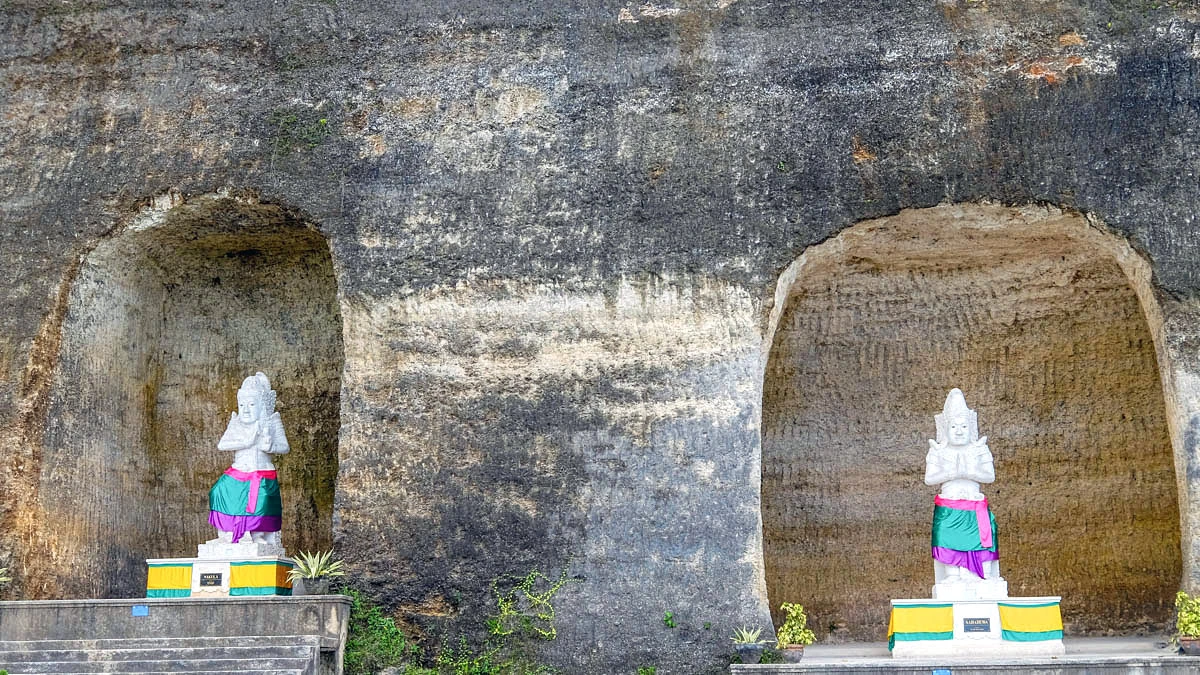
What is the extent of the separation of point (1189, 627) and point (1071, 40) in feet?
17.3

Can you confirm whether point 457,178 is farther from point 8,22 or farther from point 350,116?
point 8,22

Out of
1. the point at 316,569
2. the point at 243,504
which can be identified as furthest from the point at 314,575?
the point at 243,504

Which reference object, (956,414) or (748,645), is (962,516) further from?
(748,645)

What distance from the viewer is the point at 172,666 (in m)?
11.5

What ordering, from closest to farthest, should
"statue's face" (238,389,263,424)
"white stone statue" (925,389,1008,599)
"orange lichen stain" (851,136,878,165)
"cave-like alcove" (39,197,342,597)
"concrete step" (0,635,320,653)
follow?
"concrete step" (0,635,320,653) < "white stone statue" (925,389,1008,599) < "orange lichen stain" (851,136,878,165) < "statue's face" (238,389,263,424) < "cave-like alcove" (39,197,342,597)

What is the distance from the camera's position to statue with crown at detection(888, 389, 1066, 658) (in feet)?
38.1

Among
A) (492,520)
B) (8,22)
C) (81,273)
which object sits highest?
(8,22)

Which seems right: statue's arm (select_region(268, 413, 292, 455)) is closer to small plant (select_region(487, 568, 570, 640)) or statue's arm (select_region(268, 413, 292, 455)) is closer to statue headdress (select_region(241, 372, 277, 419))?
statue headdress (select_region(241, 372, 277, 419))

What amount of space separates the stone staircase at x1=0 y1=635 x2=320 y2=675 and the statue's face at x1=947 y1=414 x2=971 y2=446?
5.50 meters

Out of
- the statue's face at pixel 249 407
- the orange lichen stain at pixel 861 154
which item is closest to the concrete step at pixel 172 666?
the statue's face at pixel 249 407

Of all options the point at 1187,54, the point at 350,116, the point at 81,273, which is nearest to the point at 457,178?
the point at 350,116

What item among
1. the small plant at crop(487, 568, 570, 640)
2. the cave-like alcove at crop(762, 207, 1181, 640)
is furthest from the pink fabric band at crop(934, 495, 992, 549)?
the small plant at crop(487, 568, 570, 640)

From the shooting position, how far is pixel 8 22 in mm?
14961

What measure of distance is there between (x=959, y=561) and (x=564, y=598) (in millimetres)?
3264
